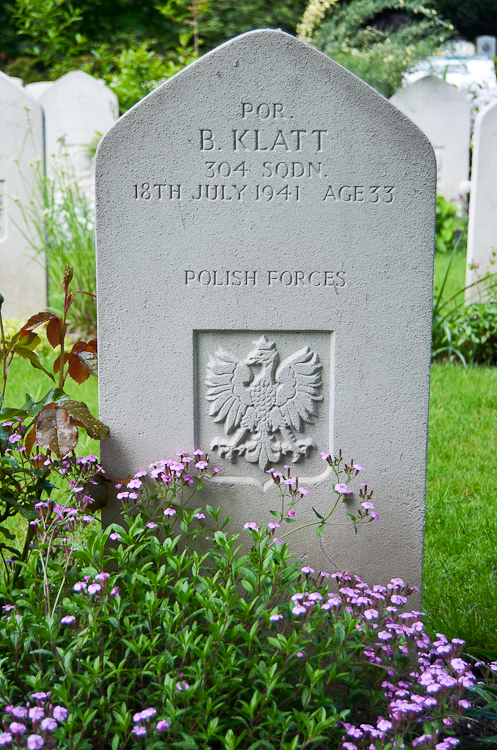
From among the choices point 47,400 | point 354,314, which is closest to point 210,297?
point 354,314

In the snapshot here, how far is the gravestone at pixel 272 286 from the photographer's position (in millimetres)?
2016

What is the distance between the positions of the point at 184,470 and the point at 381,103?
1.18m

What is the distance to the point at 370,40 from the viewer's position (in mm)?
15406

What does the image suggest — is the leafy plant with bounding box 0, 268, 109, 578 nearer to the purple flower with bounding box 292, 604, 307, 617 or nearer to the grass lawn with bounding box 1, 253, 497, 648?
the purple flower with bounding box 292, 604, 307, 617

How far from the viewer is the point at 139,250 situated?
2.07m

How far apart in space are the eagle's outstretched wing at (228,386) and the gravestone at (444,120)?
8.24 m

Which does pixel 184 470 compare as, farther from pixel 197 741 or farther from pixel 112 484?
pixel 197 741

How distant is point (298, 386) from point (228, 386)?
0.21 meters

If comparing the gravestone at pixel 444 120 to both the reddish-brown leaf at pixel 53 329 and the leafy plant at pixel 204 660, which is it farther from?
the leafy plant at pixel 204 660

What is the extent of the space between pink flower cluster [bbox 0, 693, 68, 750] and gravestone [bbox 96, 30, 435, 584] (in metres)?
0.82

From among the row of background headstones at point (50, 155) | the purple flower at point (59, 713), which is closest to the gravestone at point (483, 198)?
the row of background headstones at point (50, 155)

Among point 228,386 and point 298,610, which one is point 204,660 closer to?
point 298,610

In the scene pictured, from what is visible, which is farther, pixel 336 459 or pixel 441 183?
pixel 441 183

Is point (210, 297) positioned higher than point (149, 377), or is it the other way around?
point (210, 297)
